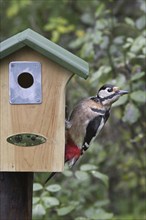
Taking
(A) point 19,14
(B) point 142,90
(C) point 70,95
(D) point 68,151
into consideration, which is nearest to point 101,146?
(C) point 70,95

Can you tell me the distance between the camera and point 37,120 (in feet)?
9.49

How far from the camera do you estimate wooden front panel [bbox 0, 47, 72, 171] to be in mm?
2885

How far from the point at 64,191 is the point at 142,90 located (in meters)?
0.82

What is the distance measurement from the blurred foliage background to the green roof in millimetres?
970

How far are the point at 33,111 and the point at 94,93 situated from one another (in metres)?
2.10

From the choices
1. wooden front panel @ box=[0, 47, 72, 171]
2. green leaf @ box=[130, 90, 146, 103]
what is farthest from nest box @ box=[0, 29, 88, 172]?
green leaf @ box=[130, 90, 146, 103]

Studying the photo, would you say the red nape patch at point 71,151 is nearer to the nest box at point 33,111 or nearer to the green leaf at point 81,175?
the nest box at point 33,111

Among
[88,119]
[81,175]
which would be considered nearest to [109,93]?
[88,119]

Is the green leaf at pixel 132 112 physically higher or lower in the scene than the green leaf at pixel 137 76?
lower

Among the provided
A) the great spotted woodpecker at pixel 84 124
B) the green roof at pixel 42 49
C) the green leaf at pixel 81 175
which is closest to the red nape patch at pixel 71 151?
the great spotted woodpecker at pixel 84 124

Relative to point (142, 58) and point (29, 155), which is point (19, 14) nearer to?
point (142, 58)

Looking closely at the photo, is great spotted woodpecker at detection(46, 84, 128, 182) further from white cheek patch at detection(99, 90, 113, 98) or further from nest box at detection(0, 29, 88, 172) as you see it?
nest box at detection(0, 29, 88, 172)

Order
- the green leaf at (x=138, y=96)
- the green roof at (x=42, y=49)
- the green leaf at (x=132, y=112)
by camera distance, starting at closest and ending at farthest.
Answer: the green roof at (x=42, y=49) < the green leaf at (x=138, y=96) < the green leaf at (x=132, y=112)

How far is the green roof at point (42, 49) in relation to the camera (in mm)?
2811
